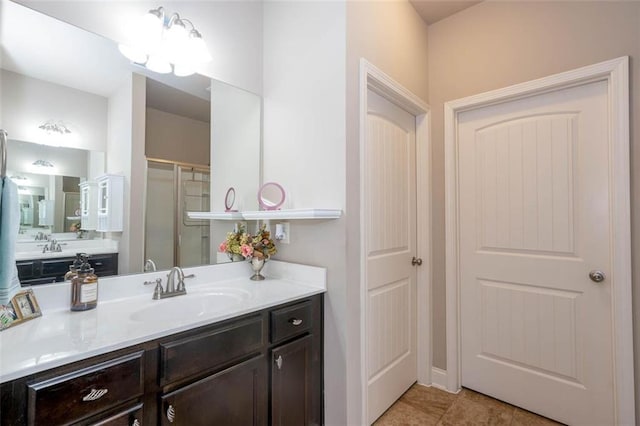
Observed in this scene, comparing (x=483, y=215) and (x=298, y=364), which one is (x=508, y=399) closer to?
(x=483, y=215)

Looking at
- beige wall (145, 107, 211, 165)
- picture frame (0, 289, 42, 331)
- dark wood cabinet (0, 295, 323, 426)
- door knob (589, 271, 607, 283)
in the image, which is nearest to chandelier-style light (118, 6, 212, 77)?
beige wall (145, 107, 211, 165)

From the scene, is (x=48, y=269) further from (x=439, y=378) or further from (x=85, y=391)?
(x=439, y=378)

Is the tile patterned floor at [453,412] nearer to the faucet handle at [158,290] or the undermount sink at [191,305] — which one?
the undermount sink at [191,305]

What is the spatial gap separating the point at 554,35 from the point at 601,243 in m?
1.23

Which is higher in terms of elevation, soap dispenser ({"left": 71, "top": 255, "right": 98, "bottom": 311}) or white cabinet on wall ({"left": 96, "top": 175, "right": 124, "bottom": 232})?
white cabinet on wall ({"left": 96, "top": 175, "right": 124, "bottom": 232})

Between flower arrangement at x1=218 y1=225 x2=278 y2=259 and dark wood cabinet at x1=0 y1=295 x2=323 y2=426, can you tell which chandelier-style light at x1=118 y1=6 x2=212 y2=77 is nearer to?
flower arrangement at x1=218 y1=225 x2=278 y2=259

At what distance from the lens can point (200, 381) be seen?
43.2 inches

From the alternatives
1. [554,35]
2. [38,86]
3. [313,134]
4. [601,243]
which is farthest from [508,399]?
[38,86]

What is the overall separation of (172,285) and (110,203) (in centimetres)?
49

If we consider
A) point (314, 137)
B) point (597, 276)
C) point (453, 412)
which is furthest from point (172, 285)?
point (597, 276)

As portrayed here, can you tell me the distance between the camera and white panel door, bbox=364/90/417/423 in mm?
1788

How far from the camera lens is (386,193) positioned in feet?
6.36

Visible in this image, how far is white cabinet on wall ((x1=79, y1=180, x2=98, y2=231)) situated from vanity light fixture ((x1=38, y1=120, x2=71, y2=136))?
225 millimetres

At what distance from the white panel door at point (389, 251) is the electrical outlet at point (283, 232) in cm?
48
